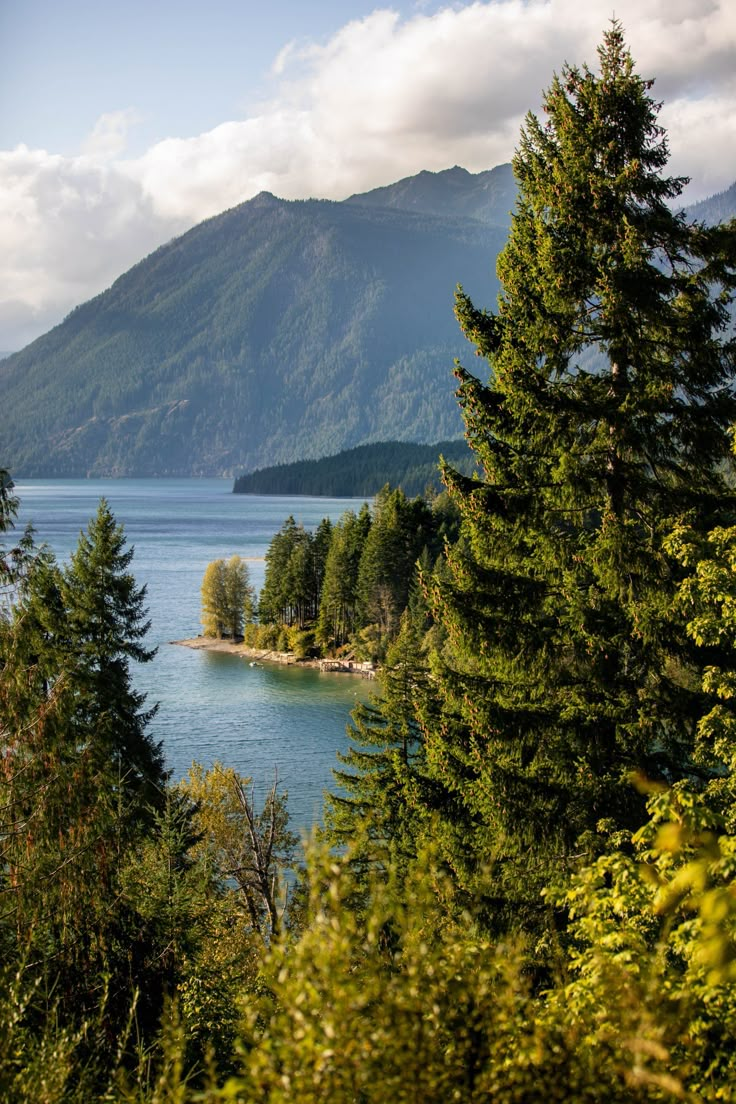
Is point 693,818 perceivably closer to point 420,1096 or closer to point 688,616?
point 420,1096

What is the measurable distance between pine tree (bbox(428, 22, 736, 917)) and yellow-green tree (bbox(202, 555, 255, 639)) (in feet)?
231

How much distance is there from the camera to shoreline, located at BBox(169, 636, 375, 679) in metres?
70.3

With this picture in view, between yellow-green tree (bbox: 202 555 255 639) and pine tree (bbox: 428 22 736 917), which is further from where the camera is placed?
yellow-green tree (bbox: 202 555 255 639)

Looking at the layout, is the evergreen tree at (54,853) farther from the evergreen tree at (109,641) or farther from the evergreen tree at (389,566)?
the evergreen tree at (389,566)

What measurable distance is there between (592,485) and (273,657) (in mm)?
67215

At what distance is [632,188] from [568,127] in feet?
3.63

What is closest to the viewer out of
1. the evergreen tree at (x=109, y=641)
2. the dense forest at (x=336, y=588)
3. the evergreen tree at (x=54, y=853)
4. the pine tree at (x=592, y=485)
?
the evergreen tree at (x=54, y=853)

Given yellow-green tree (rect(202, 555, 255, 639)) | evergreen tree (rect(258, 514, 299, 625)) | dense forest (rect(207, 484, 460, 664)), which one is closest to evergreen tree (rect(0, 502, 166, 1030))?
dense forest (rect(207, 484, 460, 664))

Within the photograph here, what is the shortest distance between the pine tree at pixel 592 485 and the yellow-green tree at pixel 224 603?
70.3m

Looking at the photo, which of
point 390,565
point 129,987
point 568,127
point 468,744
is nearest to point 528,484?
point 468,744

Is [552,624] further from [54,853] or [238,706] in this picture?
[238,706]

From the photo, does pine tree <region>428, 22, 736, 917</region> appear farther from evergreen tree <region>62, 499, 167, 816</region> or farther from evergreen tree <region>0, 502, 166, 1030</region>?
evergreen tree <region>62, 499, 167, 816</region>

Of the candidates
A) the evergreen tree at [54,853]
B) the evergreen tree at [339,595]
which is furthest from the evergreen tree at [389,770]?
the evergreen tree at [339,595]

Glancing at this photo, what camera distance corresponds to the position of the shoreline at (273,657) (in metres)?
70.3
